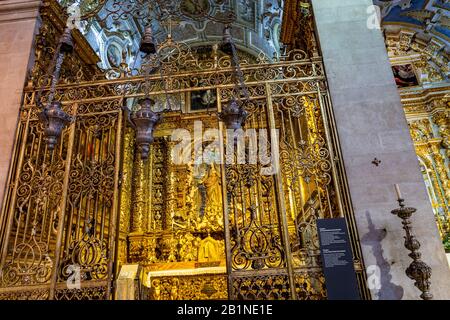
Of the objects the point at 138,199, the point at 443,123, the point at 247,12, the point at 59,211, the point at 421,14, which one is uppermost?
the point at 247,12

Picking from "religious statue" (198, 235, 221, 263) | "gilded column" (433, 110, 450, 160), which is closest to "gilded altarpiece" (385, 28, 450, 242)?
"gilded column" (433, 110, 450, 160)

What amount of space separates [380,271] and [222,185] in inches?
103

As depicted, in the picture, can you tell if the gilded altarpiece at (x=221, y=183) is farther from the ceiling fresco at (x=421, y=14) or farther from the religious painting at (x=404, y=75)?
the religious painting at (x=404, y=75)

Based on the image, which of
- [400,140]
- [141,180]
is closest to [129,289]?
[400,140]

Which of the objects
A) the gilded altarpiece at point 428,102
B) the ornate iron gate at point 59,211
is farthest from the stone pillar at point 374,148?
the gilded altarpiece at point 428,102

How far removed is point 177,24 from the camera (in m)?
10.3

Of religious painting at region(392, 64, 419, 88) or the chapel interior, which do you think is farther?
religious painting at region(392, 64, 419, 88)

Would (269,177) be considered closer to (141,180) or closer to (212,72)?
(212,72)

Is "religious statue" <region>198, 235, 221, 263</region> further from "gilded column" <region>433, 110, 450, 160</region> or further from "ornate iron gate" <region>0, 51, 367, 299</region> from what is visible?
"gilded column" <region>433, 110, 450, 160</region>

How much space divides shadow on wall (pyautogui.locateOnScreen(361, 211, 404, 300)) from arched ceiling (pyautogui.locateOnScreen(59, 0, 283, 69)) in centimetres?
534

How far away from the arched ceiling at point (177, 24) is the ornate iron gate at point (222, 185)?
6.72ft

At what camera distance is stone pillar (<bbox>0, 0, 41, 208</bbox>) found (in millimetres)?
6117

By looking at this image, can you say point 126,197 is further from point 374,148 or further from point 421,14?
point 421,14

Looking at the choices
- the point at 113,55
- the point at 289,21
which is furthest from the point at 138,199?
the point at 289,21
